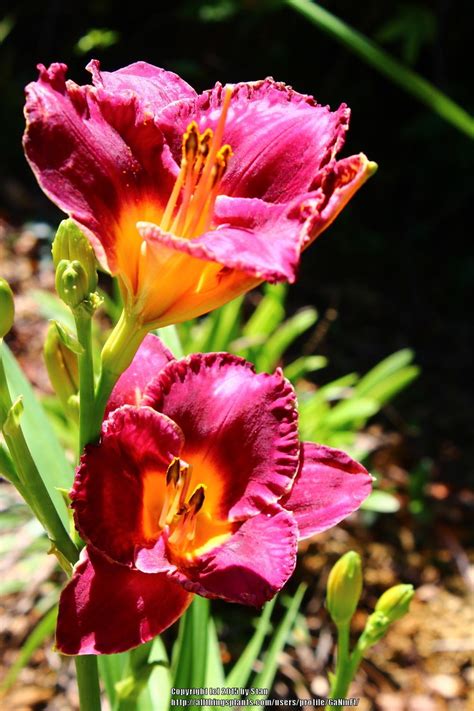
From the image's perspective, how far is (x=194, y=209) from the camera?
2.01 ft

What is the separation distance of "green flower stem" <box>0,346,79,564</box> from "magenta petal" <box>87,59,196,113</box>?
24 centimetres

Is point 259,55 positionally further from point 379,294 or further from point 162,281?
point 162,281

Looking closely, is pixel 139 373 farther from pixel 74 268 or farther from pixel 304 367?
pixel 304 367

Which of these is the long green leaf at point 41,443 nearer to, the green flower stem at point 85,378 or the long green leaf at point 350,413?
the green flower stem at point 85,378

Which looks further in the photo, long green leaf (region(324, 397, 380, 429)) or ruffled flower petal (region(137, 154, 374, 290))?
long green leaf (region(324, 397, 380, 429))

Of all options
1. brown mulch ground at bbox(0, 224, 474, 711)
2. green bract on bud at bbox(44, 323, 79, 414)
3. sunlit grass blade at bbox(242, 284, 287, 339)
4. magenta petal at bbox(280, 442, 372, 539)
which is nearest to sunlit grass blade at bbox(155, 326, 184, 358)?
green bract on bud at bbox(44, 323, 79, 414)

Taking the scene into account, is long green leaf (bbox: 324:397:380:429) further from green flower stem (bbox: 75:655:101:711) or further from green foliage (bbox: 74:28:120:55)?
green foliage (bbox: 74:28:120:55)

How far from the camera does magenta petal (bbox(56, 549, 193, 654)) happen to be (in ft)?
1.93

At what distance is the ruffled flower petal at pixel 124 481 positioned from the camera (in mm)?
608

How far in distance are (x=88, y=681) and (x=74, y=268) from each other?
1.19 feet

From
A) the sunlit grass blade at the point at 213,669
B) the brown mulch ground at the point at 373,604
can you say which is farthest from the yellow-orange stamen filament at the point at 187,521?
the brown mulch ground at the point at 373,604

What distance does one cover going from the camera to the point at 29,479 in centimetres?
65

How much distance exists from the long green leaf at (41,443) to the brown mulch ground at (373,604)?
2.77 ft

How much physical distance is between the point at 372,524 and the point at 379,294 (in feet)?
3.50
